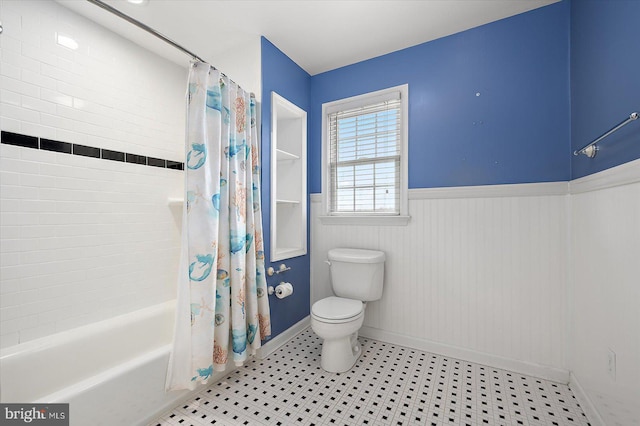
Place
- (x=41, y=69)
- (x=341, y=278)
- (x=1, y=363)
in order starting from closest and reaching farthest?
(x=1, y=363) → (x=41, y=69) → (x=341, y=278)

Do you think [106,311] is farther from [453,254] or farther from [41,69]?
[453,254]

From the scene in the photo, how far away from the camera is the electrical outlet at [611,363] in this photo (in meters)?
1.21

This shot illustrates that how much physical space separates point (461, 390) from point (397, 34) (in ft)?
8.06

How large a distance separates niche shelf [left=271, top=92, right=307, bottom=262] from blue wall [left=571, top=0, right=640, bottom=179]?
189cm

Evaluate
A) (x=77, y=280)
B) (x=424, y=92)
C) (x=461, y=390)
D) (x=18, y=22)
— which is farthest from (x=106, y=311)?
(x=424, y=92)

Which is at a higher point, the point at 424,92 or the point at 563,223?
the point at 424,92

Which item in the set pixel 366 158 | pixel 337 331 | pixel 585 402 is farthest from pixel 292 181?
pixel 585 402

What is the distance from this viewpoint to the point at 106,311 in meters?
1.90

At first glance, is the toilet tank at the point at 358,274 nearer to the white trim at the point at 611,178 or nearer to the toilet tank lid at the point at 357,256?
the toilet tank lid at the point at 357,256

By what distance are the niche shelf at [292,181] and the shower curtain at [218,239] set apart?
1.82 feet

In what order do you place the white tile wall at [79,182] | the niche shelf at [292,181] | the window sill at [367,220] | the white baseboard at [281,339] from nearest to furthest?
1. the white tile wall at [79,182]
2. the white baseboard at [281,339]
3. the window sill at [367,220]
4. the niche shelf at [292,181]

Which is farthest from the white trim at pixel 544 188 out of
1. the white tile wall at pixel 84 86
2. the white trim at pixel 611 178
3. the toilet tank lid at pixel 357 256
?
the white tile wall at pixel 84 86

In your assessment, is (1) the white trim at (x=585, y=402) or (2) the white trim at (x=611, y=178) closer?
(2) the white trim at (x=611, y=178)

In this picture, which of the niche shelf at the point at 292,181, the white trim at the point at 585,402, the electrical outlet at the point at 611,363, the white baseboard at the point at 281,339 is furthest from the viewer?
the niche shelf at the point at 292,181
